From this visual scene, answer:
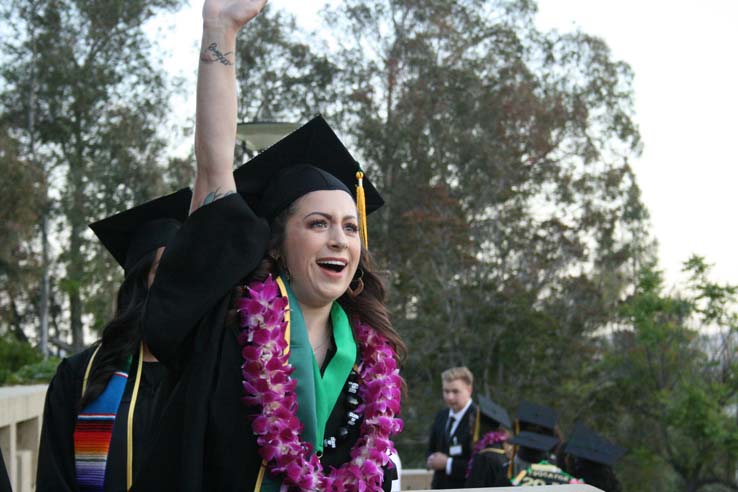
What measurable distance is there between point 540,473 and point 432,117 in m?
21.8

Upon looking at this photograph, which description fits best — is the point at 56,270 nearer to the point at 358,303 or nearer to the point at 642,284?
the point at 642,284

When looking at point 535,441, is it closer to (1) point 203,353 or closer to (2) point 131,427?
(2) point 131,427

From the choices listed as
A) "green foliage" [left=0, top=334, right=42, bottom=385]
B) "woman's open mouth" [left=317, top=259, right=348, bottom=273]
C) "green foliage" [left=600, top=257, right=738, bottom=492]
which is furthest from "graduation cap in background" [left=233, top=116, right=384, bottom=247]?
"green foliage" [left=600, top=257, right=738, bottom=492]

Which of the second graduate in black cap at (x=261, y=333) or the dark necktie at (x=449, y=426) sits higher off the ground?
the second graduate in black cap at (x=261, y=333)

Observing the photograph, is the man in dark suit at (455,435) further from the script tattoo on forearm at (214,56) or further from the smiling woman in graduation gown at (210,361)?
the script tattoo on forearm at (214,56)

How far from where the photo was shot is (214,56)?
8.40 feet

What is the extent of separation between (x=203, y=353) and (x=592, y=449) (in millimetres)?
5685

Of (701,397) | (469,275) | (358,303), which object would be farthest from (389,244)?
(358,303)

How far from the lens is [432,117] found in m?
27.6

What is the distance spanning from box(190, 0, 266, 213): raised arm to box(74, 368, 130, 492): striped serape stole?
1.36m

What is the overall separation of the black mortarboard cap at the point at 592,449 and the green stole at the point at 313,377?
5.14m

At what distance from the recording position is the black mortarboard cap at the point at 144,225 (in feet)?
13.3

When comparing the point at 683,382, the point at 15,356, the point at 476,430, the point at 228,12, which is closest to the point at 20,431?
the point at 228,12

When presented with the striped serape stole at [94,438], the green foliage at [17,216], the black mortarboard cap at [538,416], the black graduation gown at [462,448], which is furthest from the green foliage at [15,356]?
the green foliage at [17,216]
